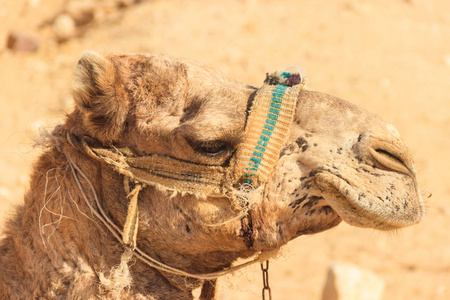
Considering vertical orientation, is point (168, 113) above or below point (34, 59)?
above

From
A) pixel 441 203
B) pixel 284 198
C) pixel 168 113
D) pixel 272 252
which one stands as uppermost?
pixel 168 113

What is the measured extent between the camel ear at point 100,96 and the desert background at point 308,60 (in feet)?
15.6

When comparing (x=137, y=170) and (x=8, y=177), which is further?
(x=8, y=177)

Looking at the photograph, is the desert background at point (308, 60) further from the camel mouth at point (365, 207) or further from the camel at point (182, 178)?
the camel mouth at point (365, 207)

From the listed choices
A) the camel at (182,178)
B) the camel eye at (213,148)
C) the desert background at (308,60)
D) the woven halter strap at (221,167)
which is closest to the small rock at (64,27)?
the desert background at (308,60)

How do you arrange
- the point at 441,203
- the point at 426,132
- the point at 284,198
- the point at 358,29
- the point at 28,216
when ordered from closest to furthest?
the point at 284,198, the point at 28,216, the point at 441,203, the point at 426,132, the point at 358,29

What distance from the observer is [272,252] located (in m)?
3.04

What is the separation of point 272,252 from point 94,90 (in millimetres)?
1173

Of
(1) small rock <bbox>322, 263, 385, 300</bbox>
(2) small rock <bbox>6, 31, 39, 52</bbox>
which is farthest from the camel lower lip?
(2) small rock <bbox>6, 31, 39, 52</bbox>

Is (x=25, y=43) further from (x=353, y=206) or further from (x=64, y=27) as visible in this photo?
(x=353, y=206)

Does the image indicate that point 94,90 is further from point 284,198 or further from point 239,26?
point 239,26

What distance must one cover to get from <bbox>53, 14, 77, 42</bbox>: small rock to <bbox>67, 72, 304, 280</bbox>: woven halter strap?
11.6m

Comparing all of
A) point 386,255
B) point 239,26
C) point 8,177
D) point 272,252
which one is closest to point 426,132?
point 386,255

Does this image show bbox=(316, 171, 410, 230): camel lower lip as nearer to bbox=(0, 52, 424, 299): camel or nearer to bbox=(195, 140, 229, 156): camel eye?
bbox=(0, 52, 424, 299): camel
